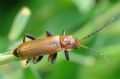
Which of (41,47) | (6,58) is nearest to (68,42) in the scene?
(41,47)

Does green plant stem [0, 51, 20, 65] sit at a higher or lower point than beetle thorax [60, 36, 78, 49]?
lower

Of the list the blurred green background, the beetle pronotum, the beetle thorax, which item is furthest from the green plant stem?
the beetle thorax

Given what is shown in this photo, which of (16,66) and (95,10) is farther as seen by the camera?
(95,10)

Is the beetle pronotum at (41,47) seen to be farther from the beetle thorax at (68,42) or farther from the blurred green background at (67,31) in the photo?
the blurred green background at (67,31)

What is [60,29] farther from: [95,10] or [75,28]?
[95,10]

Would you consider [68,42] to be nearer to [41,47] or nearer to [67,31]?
[41,47]

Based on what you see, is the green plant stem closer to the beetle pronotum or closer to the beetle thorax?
the beetle pronotum

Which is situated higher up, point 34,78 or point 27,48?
point 27,48

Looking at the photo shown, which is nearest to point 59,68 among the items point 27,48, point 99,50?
point 99,50
